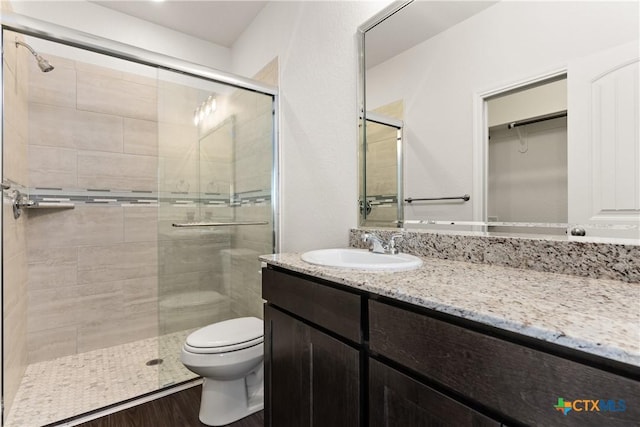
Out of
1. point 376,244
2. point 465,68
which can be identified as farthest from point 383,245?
point 465,68

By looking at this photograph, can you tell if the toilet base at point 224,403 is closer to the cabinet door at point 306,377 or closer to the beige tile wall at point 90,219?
the cabinet door at point 306,377

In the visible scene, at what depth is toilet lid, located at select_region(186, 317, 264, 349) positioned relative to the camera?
59.4 inches

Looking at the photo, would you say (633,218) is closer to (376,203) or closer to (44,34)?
(376,203)

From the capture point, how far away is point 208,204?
2.04 metres

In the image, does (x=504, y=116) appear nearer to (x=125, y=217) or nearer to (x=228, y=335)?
(x=228, y=335)

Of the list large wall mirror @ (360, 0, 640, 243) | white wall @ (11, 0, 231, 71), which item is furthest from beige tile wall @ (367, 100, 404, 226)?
white wall @ (11, 0, 231, 71)

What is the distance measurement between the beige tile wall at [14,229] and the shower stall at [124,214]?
0.02 meters

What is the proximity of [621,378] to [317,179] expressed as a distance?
1508mm


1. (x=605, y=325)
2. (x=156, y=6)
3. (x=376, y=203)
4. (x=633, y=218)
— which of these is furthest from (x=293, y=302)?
(x=156, y=6)

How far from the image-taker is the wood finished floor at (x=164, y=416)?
4.98 ft

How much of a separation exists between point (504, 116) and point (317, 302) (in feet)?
3.01

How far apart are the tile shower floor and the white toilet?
46cm

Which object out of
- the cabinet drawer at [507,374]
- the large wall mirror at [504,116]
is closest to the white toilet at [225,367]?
the large wall mirror at [504,116]

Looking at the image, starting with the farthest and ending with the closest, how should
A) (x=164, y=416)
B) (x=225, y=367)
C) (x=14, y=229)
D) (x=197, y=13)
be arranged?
1. (x=197, y=13)
2. (x=14, y=229)
3. (x=164, y=416)
4. (x=225, y=367)
